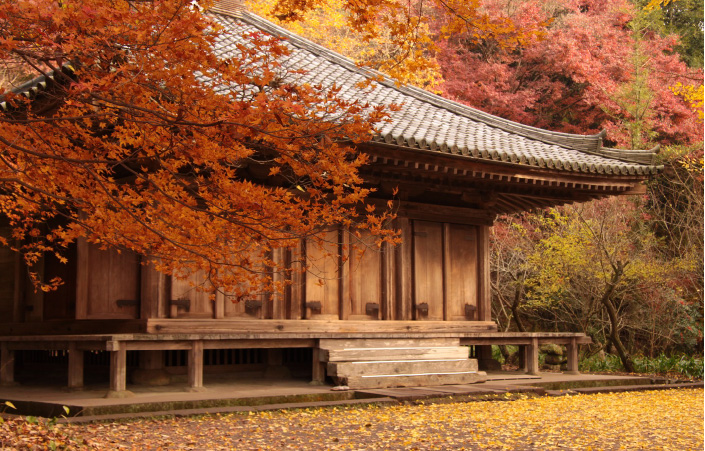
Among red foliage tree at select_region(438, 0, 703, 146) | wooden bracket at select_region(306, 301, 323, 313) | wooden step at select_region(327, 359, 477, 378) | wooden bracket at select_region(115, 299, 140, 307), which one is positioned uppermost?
red foliage tree at select_region(438, 0, 703, 146)

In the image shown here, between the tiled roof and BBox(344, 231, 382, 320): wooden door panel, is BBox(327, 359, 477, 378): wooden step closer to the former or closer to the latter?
BBox(344, 231, 382, 320): wooden door panel

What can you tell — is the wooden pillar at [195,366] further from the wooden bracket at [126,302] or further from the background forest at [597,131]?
the background forest at [597,131]

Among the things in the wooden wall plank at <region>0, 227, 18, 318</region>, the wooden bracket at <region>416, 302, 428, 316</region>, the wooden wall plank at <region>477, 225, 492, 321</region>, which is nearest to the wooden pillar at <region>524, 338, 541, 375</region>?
the wooden wall plank at <region>477, 225, 492, 321</region>

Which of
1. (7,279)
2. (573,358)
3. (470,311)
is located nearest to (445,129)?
(470,311)

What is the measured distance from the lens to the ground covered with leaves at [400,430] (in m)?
6.47

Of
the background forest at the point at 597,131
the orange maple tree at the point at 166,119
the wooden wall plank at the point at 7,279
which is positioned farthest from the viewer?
the background forest at the point at 597,131

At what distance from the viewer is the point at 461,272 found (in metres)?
13.0

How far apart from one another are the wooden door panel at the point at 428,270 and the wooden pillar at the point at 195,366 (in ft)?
13.8

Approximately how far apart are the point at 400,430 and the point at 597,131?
20.4 meters

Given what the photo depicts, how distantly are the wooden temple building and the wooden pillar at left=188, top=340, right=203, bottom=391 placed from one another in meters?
0.02

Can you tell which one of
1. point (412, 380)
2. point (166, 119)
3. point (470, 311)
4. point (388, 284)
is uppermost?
point (166, 119)

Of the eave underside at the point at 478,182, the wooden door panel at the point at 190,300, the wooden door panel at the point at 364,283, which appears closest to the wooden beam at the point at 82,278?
the wooden door panel at the point at 190,300

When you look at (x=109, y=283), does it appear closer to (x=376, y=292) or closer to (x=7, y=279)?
(x=7, y=279)

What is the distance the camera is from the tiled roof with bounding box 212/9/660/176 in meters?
11.0
